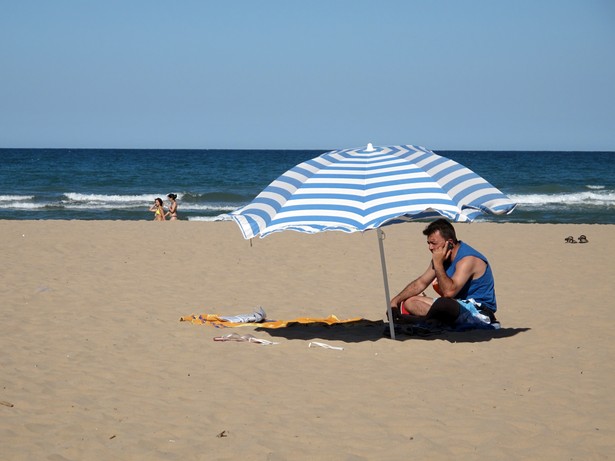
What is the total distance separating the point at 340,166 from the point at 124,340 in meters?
2.48

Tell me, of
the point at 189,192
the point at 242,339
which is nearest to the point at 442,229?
the point at 242,339

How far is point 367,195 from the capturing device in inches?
249

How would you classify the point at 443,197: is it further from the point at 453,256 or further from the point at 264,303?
the point at 264,303

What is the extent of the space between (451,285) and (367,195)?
123 cm

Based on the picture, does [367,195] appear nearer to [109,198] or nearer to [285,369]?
[285,369]

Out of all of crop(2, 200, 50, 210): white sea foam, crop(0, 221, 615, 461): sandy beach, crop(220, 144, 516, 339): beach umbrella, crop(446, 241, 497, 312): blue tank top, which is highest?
crop(220, 144, 516, 339): beach umbrella

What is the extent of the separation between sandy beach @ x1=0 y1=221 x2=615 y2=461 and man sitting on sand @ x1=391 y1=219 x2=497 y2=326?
0.25 m

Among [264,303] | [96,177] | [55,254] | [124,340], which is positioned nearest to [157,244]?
[55,254]

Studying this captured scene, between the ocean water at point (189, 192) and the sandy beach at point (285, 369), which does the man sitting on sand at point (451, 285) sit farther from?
the ocean water at point (189, 192)

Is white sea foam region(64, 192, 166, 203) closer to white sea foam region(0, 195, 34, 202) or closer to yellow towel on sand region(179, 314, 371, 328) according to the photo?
white sea foam region(0, 195, 34, 202)

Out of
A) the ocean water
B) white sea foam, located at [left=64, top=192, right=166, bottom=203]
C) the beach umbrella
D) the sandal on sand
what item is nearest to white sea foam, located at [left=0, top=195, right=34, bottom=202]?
the ocean water

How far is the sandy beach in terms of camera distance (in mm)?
4578

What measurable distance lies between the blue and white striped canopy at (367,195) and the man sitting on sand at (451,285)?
30 cm

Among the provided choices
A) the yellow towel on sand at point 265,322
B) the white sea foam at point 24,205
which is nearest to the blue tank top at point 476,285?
the yellow towel on sand at point 265,322
